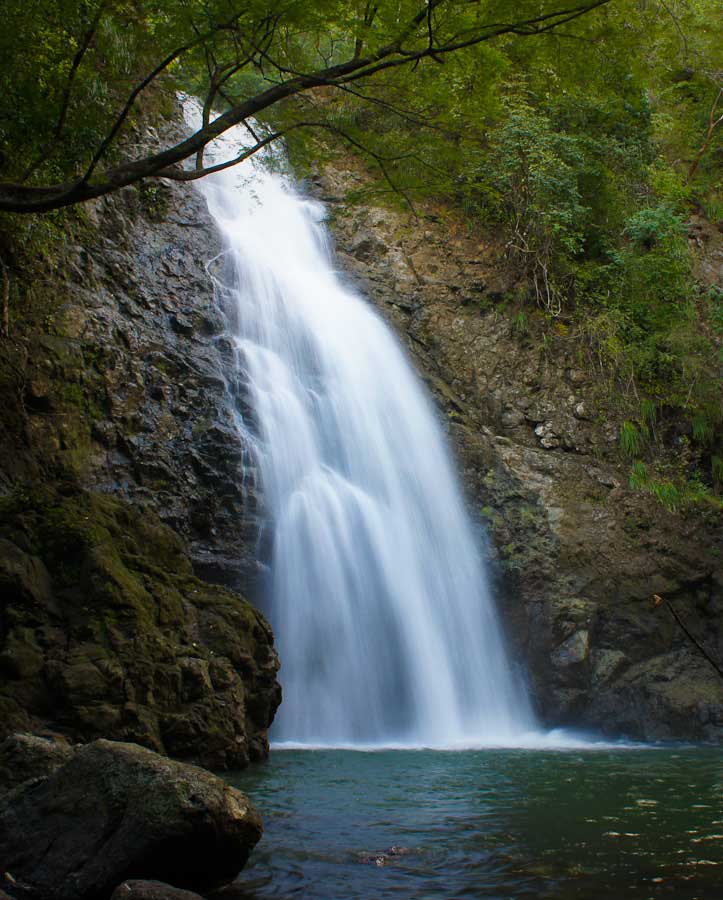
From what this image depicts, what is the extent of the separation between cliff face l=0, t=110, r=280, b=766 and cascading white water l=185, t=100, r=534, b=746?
0.73m

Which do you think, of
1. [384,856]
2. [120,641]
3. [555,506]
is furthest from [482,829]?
[555,506]

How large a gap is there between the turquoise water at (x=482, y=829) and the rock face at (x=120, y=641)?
2.39 ft

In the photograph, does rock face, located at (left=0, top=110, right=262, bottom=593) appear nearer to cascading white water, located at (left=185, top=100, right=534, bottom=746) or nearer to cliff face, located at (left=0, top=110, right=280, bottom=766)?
cliff face, located at (left=0, top=110, right=280, bottom=766)

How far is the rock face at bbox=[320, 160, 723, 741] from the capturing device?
38.6 feet

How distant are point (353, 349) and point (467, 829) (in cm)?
1023

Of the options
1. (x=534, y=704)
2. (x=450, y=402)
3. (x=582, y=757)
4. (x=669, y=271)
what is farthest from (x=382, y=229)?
(x=582, y=757)

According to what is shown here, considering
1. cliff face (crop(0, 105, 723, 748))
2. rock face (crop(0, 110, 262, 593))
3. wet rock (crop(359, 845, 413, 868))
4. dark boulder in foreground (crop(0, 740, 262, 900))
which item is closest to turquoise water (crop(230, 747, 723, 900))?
wet rock (crop(359, 845, 413, 868))

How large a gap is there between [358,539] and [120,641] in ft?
16.4

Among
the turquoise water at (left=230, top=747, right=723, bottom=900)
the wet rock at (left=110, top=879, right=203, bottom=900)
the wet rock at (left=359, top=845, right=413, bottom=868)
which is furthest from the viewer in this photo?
the wet rock at (left=359, top=845, right=413, bottom=868)

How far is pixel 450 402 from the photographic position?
14633mm

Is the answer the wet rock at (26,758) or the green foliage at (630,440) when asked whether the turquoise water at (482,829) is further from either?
the green foliage at (630,440)

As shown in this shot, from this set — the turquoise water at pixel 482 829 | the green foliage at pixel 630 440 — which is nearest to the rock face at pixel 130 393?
the turquoise water at pixel 482 829

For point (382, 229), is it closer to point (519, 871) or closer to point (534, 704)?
point (534, 704)

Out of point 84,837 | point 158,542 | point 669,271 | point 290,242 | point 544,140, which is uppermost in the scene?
point 544,140
